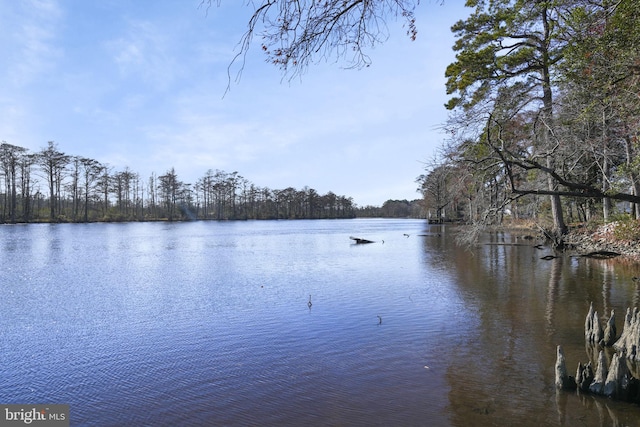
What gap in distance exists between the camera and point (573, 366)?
19.6 ft

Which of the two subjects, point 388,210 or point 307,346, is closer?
point 307,346

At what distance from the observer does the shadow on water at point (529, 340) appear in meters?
4.72

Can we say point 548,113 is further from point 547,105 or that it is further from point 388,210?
point 388,210

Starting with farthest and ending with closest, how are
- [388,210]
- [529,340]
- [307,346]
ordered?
[388,210] < [307,346] < [529,340]

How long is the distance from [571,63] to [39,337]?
12320mm

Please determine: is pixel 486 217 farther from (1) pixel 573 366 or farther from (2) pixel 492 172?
(1) pixel 573 366

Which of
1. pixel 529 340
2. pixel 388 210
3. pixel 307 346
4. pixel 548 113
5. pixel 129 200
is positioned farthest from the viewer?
pixel 388 210

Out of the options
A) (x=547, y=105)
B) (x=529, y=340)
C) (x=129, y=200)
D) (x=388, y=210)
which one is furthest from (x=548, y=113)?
(x=388, y=210)

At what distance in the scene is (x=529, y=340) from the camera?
729cm

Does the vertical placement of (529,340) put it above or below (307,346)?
above

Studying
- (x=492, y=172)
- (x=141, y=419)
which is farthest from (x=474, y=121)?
(x=141, y=419)

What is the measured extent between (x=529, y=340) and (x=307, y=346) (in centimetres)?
406

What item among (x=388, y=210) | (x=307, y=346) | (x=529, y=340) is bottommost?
(x=307, y=346)

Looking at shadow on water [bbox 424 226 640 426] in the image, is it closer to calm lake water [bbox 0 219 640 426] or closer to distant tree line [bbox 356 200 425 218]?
calm lake water [bbox 0 219 640 426]
